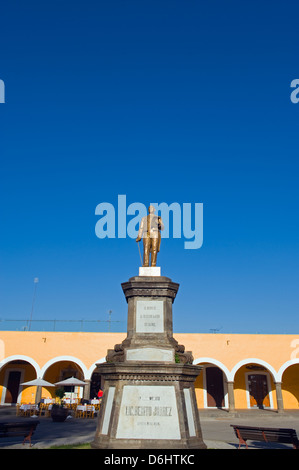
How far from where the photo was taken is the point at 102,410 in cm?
682

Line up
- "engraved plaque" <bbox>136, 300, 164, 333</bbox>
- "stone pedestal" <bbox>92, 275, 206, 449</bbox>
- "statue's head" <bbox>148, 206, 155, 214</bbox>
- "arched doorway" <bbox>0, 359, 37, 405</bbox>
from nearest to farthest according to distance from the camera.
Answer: "stone pedestal" <bbox>92, 275, 206, 449</bbox> → "engraved plaque" <bbox>136, 300, 164, 333</bbox> → "statue's head" <bbox>148, 206, 155, 214</bbox> → "arched doorway" <bbox>0, 359, 37, 405</bbox>

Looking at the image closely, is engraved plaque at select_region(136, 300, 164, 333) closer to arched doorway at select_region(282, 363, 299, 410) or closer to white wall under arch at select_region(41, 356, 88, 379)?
white wall under arch at select_region(41, 356, 88, 379)

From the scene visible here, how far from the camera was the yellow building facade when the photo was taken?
2031cm

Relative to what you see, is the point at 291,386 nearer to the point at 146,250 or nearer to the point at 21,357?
the point at 21,357

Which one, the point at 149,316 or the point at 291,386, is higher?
the point at 149,316

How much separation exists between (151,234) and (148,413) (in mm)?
4024

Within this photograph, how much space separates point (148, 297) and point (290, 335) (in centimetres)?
1601

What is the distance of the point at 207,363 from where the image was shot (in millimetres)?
22344

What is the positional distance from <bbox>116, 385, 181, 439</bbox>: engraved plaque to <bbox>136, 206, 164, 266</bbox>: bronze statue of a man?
299 centimetres


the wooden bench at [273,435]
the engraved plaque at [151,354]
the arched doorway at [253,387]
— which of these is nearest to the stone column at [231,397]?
the arched doorway at [253,387]

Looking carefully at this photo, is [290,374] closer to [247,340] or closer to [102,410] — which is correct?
[247,340]

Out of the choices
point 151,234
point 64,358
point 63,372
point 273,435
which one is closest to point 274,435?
point 273,435

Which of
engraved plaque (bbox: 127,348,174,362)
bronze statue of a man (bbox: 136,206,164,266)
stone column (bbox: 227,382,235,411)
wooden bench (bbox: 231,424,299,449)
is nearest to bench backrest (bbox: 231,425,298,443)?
wooden bench (bbox: 231,424,299,449)
